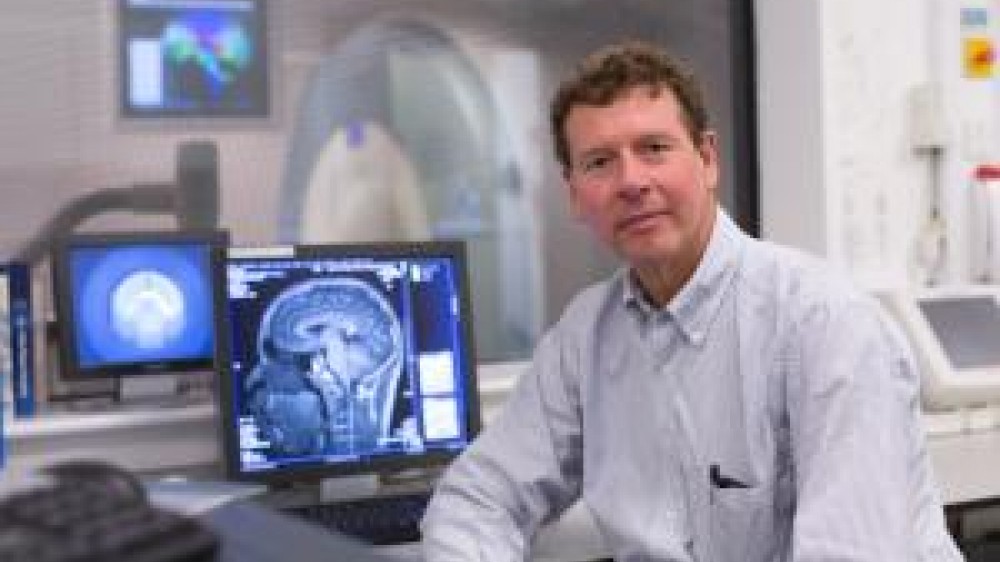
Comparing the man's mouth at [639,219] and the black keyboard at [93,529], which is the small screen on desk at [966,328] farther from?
the black keyboard at [93,529]

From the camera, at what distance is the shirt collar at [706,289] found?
1.54 meters

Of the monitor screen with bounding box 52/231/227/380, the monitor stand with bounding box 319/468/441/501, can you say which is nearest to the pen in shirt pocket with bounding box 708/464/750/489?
the monitor stand with bounding box 319/468/441/501

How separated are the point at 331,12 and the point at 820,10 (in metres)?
1.07

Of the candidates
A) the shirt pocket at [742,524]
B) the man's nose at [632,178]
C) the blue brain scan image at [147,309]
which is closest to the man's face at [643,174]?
the man's nose at [632,178]

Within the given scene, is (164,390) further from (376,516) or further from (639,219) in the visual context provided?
(639,219)

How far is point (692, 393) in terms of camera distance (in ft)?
5.04

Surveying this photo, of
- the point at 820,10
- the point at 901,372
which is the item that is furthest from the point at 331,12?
the point at 901,372

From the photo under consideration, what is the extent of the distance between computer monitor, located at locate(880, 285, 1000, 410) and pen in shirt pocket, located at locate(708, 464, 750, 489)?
110 centimetres

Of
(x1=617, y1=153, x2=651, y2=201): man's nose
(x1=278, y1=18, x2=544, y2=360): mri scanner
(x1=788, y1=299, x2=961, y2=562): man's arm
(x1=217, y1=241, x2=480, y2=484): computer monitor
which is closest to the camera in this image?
(x1=788, y1=299, x2=961, y2=562): man's arm

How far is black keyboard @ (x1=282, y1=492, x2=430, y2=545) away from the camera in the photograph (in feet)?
5.43

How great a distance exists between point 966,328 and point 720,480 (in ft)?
4.19

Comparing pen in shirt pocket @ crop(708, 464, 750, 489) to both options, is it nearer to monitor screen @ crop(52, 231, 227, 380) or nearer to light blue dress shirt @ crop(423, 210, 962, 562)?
light blue dress shirt @ crop(423, 210, 962, 562)

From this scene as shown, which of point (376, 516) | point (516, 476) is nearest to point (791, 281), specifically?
point (516, 476)

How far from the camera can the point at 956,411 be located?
8.21 ft
